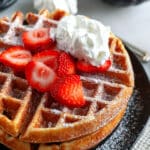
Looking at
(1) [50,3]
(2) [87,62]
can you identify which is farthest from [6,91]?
(1) [50,3]

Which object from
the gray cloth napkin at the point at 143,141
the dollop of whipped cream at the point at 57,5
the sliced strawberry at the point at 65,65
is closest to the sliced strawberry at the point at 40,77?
the sliced strawberry at the point at 65,65

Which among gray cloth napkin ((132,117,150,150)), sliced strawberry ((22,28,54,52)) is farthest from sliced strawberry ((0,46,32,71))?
gray cloth napkin ((132,117,150,150))

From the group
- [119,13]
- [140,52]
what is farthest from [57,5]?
[140,52]

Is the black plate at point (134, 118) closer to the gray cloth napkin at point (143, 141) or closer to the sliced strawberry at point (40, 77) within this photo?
the gray cloth napkin at point (143, 141)

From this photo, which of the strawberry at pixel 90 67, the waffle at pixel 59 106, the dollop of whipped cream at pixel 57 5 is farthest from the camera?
the dollop of whipped cream at pixel 57 5

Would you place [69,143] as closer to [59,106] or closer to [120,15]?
[59,106]

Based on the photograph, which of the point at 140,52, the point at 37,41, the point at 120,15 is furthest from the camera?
the point at 120,15
